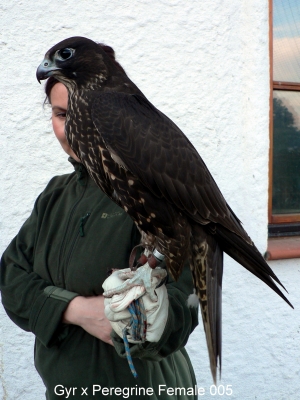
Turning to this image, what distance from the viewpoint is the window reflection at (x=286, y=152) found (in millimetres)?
2902

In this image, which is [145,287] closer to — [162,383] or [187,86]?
[162,383]

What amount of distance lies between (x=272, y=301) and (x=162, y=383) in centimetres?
141

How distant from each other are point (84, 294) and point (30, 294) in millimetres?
182

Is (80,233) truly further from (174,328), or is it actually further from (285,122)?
(285,122)

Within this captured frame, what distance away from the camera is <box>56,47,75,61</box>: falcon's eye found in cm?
159

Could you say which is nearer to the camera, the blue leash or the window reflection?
the blue leash

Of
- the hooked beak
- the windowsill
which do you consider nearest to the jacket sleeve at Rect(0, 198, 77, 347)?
the hooked beak

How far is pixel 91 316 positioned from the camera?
1.39 meters

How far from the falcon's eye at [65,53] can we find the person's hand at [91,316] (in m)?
0.82

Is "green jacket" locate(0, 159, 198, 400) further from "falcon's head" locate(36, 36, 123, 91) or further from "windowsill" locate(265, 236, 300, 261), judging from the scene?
"windowsill" locate(265, 236, 300, 261)

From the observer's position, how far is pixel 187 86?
2.59m

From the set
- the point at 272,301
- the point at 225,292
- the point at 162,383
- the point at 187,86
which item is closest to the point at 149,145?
the point at 162,383

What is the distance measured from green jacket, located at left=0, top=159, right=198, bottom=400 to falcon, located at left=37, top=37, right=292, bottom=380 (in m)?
0.08

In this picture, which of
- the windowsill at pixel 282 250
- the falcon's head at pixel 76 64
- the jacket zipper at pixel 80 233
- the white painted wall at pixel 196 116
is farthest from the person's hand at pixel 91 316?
the windowsill at pixel 282 250
